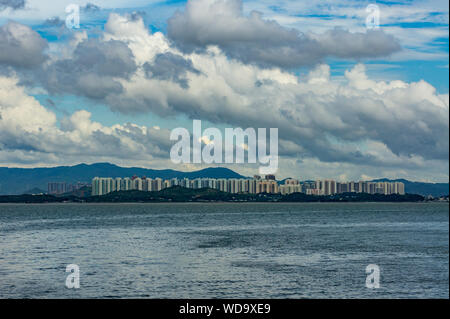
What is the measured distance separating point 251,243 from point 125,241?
2223 cm

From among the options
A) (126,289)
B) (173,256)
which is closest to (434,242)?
(173,256)

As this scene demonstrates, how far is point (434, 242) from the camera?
91250mm

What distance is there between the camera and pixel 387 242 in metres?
91.7

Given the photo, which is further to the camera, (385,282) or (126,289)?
(385,282)

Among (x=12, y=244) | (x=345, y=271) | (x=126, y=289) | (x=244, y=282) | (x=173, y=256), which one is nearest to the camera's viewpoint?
(x=126, y=289)
